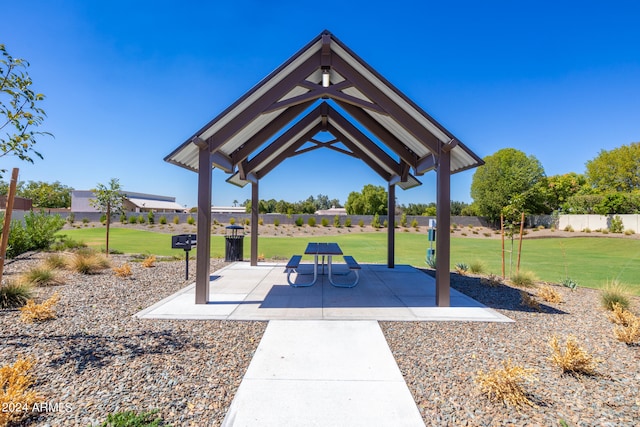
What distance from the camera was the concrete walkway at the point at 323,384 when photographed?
8.38ft

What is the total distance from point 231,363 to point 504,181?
4235cm

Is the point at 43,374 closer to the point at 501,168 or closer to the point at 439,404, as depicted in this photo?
the point at 439,404

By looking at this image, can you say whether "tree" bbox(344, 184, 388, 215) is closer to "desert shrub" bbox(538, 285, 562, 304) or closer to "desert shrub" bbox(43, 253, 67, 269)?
"desert shrub" bbox(538, 285, 562, 304)

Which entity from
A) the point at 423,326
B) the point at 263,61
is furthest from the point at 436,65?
the point at 423,326

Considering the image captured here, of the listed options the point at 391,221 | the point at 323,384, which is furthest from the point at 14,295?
the point at 391,221

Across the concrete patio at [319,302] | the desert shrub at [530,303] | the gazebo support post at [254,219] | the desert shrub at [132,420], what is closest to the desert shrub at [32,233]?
the gazebo support post at [254,219]

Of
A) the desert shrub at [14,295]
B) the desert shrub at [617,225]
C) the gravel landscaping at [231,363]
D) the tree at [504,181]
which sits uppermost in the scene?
the tree at [504,181]

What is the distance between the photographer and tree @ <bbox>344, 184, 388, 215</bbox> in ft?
170

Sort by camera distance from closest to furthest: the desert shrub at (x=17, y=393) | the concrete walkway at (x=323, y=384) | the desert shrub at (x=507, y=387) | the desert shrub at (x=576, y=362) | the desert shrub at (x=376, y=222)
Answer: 1. the desert shrub at (x=17, y=393)
2. the concrete walkway at (x=323, y=384)
3. the desert shrub at (x=507, y=387)
4. the desert shrub at (x=576, y=362)
5. the desert shrub at (x=376, y=222)

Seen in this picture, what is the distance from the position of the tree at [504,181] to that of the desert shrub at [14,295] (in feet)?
129

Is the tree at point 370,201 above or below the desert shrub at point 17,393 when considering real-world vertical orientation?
above

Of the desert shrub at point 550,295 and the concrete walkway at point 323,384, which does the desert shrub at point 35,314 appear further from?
the desert shrub at point 550,295

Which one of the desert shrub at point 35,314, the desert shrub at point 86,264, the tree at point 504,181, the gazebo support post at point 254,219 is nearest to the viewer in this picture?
the desert shrub at point 35,314

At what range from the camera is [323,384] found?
3.09 meters
